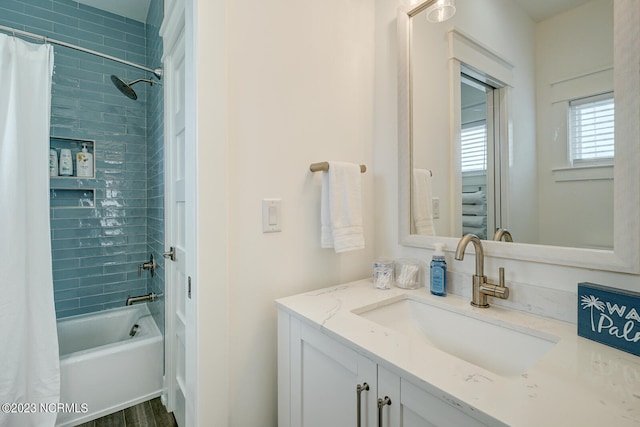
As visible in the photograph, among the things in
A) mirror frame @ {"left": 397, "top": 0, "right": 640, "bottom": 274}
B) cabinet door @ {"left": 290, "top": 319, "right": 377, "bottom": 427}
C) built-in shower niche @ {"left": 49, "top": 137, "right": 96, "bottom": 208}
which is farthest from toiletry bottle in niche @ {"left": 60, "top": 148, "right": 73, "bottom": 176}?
mirror frame @ {"left": 397, "top": 0, "right": 640, "bottom": 274}

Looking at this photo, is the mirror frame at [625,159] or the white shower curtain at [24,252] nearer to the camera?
the mirror frame at [625,159]

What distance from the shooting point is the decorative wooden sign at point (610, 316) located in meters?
0.64

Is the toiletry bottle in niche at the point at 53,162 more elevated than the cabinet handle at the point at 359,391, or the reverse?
the toiletry bottle in niche at the point at 53,162

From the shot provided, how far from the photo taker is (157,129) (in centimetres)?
195

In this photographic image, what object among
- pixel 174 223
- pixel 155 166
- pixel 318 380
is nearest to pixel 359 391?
pixel 318 380

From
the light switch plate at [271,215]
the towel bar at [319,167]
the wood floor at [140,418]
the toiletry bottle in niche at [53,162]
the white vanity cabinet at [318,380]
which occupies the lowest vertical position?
the wood floor at [140,418]

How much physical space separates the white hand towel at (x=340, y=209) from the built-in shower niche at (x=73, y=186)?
80.3 inches

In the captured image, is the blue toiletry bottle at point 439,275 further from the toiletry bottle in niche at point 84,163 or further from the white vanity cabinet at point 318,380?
the toiletry bottle in niche at point 84,163

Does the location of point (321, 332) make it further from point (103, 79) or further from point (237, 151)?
point (103, 79)

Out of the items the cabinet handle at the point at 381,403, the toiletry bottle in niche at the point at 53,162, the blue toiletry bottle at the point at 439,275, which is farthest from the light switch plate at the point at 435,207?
the toiletry bottle in niche at the point at 53,162

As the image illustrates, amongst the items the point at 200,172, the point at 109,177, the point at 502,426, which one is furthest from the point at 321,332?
the point at 109,177

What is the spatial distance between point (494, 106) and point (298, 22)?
32.9 inches

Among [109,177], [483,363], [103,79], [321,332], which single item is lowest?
[483,363]

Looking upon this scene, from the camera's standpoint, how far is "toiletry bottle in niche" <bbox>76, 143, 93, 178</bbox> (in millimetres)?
2105
